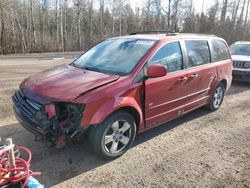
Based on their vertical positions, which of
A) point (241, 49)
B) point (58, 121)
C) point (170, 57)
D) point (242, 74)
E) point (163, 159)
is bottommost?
point (163, 159)

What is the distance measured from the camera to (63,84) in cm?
371

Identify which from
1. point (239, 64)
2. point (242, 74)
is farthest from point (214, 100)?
point (239, 64)

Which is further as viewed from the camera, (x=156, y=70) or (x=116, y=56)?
(x=116, y=56)

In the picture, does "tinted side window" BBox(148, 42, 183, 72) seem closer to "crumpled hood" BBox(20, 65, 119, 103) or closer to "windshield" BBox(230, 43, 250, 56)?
"crumpled hood" BBox(20, 65, 119, 103)

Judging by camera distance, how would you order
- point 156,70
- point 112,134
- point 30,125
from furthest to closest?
point 156,70
point 112,134
point 30,125

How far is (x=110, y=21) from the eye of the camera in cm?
3894

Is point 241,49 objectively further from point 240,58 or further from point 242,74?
point 242,74

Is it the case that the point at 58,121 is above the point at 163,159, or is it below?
above

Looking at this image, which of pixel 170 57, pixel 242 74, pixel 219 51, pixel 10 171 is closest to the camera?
pixel 10 171

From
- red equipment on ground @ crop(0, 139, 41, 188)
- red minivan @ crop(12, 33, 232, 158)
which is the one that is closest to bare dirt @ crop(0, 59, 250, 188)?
red minivan @ crop(12, 33, 232, 158)

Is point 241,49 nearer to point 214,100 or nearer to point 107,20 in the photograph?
point 214,100

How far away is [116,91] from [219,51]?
139 inches

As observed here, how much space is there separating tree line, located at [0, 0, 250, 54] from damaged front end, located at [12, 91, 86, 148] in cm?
2317

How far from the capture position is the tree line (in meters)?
29.5
